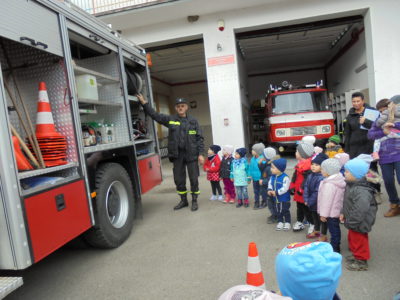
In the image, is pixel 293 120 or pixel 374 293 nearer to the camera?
pixel 374 293

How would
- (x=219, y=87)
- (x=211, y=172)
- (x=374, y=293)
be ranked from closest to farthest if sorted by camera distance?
1. (x=374, y=293)
2. (x=211, y=172)
3. (x=219, y=87)

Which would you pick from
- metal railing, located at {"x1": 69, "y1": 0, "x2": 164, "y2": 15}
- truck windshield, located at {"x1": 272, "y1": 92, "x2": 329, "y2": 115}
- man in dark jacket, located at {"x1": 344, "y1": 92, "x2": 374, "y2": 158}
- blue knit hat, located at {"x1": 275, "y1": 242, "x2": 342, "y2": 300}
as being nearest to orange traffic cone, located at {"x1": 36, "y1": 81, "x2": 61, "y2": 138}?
blue knit hat, located at {"x1": 275, "y1": 242, "x2": 342, "y2": 300}

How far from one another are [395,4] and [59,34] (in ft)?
28.3

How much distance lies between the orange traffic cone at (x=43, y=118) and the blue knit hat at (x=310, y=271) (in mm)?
2551

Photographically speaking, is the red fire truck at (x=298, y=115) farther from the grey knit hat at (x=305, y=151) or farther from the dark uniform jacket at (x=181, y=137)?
the grey knit hat at (x=305, y=151)

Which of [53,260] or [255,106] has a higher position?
[255,106]

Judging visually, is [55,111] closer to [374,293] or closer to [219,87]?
[374,293]

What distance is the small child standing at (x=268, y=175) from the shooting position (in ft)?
14.1

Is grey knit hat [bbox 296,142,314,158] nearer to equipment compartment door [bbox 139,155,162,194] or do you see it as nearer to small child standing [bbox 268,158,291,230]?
small child standing [bbox 268,158,291,230]

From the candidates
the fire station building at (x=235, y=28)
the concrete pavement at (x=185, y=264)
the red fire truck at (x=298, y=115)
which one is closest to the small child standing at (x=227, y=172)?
the concrete pavement at (x=185, y=264)

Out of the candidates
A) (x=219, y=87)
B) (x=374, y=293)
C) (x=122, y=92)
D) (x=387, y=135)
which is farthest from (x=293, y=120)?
(x=374, y=293)

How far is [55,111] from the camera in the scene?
3113 mm

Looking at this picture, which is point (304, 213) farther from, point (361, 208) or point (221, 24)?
point (221, 24)

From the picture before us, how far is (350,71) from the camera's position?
1272cm
